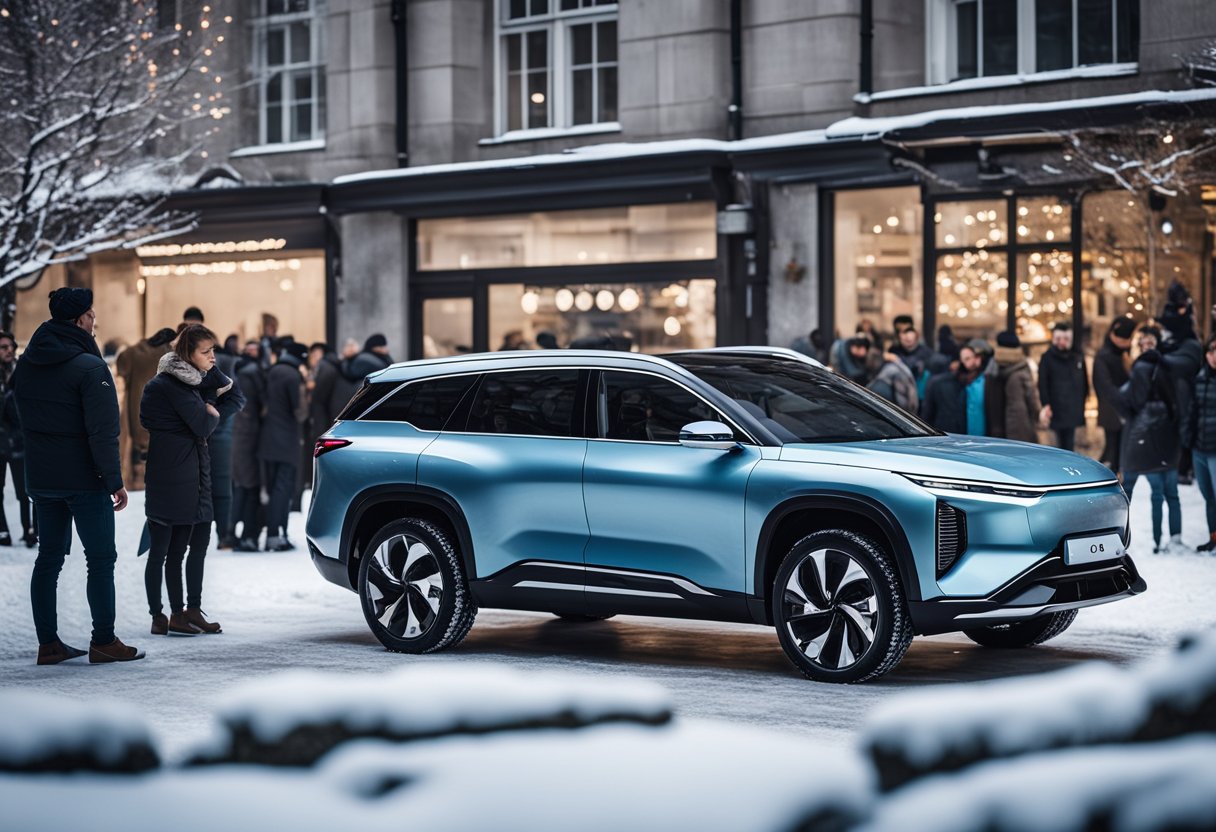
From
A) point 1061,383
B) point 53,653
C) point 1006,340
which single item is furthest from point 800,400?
point 1061,383

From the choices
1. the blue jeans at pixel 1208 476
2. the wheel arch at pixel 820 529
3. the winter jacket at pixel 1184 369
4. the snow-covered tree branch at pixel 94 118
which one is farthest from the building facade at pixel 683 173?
the wheel arch at pixel 820 529

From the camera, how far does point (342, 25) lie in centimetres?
2588

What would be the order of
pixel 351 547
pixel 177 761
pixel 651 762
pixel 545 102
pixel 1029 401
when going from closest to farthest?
1. pixel 651 762
2. pixel 177 761
3. pixel 351 547
4. pixel 1029 401
5. pixel 545 102

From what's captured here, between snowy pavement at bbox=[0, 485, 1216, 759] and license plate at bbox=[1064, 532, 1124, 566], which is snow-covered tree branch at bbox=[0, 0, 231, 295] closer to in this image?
snowy pavement at bbox=[0, 485, 1216, 759]

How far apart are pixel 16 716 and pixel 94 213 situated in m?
23.6

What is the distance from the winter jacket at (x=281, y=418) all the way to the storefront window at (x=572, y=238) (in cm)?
763

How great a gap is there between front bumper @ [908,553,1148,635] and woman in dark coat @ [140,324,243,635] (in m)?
4.75

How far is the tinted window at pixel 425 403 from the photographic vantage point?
1067 centimetres

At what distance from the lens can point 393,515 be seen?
35.6 ft

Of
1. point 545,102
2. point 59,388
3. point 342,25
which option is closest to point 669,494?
point 59,388

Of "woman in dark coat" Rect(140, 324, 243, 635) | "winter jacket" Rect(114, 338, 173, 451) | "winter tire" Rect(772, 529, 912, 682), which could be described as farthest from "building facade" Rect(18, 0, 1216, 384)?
"winter tire" Rect(772, 529, 912, 682)

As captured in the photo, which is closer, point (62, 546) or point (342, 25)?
point (62, 546)

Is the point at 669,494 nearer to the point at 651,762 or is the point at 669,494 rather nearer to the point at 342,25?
the point at 651,762

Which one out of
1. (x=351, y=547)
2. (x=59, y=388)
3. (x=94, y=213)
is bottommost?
(x=351, y=547)
